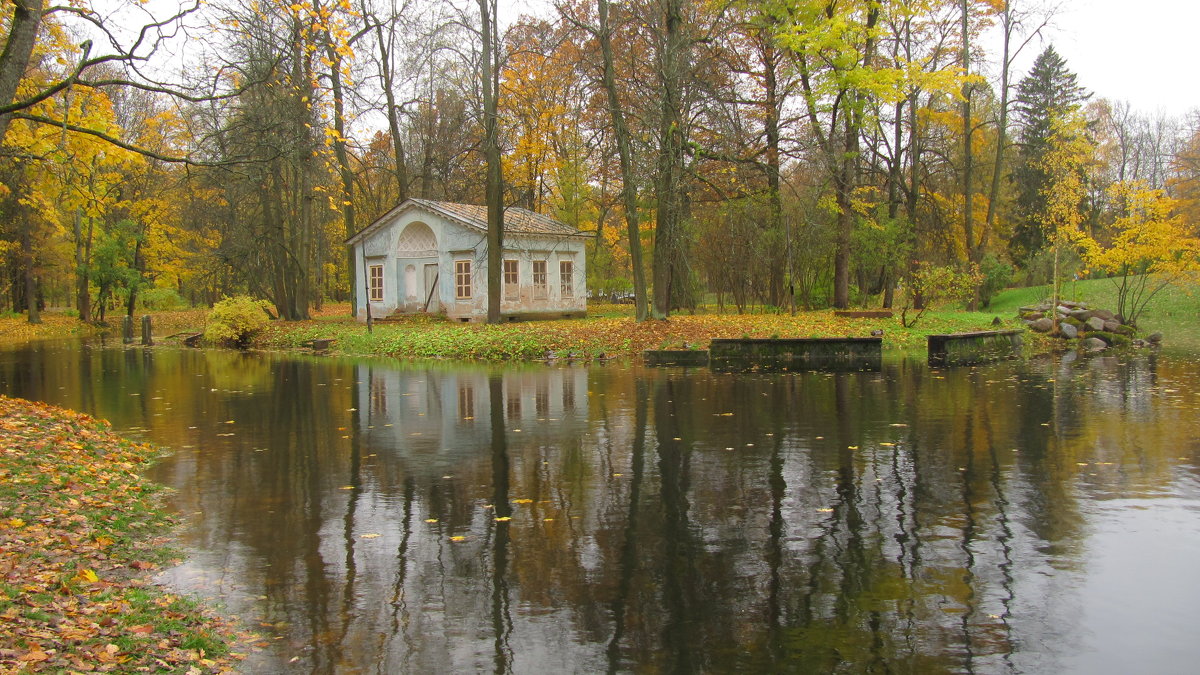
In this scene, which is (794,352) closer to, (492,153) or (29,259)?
(492,153)

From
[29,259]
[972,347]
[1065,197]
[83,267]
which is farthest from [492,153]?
[29,259]

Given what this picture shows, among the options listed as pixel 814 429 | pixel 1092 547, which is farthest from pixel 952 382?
pixel 1092 547

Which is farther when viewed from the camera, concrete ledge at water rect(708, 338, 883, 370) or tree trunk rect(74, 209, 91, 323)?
tree trunk rect(74, 209, 91, 323)

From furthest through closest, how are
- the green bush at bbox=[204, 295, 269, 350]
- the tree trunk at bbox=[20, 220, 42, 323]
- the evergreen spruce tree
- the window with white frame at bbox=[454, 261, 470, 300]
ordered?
the evergreen spruce tree
the tree trunk at bbox=[20, 220, 42, 323]
the window with white frame at bbox=[454, 261, 470, 300]
the green bush at bbox=[204, 295, 269, 350]

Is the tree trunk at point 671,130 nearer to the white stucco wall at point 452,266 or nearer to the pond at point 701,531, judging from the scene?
the white stucco wall at point 452,266

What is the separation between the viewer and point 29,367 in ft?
69.5

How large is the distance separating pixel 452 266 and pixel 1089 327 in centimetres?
2304

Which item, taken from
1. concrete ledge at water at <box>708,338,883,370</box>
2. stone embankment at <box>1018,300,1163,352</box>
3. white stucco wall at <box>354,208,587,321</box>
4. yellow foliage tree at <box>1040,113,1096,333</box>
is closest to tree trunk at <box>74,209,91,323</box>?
white stucco wall at <box>354,208,587,321</box>

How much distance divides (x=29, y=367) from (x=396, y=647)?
21428 mm

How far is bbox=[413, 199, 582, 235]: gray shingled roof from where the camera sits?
3409cm

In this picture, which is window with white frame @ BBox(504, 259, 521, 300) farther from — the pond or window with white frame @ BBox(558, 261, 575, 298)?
the pond

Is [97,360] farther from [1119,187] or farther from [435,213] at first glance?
[1119,187]

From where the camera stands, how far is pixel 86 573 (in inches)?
207

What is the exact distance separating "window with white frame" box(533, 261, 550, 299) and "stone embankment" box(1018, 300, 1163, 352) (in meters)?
19.0
